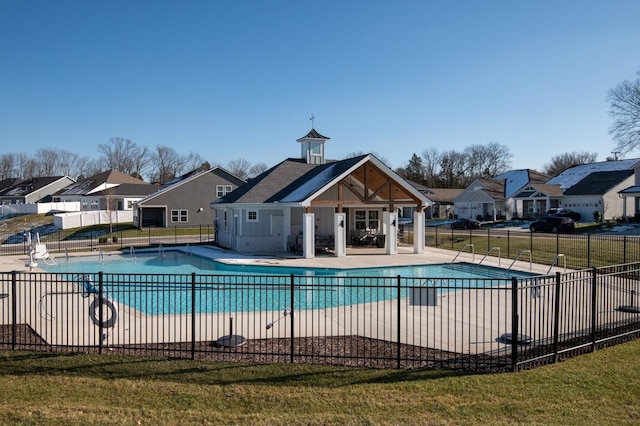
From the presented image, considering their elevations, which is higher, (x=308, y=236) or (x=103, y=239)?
(x=308, y=236)

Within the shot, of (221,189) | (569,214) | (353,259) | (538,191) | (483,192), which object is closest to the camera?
(353,259)

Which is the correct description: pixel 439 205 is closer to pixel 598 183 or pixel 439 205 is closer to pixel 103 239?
pixel 598 183

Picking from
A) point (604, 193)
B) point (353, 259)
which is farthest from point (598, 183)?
point (353, 259)

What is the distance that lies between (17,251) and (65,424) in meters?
29.1

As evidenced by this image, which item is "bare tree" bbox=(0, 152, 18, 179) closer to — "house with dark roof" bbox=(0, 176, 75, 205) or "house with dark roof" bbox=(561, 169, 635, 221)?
"house with dark roof" bbox=(0, 176, 75, 205)

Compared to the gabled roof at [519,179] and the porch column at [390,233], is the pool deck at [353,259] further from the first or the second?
the gabled roof at [519,179]

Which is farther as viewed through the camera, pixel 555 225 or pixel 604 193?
pixel 604 193

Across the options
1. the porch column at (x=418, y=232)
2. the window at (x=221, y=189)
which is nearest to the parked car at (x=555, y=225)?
the porch column at (x=418, y=232)

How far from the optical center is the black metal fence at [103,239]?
3200 centimetres

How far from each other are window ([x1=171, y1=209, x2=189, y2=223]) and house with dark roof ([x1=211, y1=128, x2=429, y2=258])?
1635cm

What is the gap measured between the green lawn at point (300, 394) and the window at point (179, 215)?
130 ft

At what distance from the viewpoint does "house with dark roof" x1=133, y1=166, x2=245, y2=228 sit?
4625 centimetres

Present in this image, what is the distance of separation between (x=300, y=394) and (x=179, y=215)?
42624 millimetres

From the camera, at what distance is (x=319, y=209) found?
29328 mm
